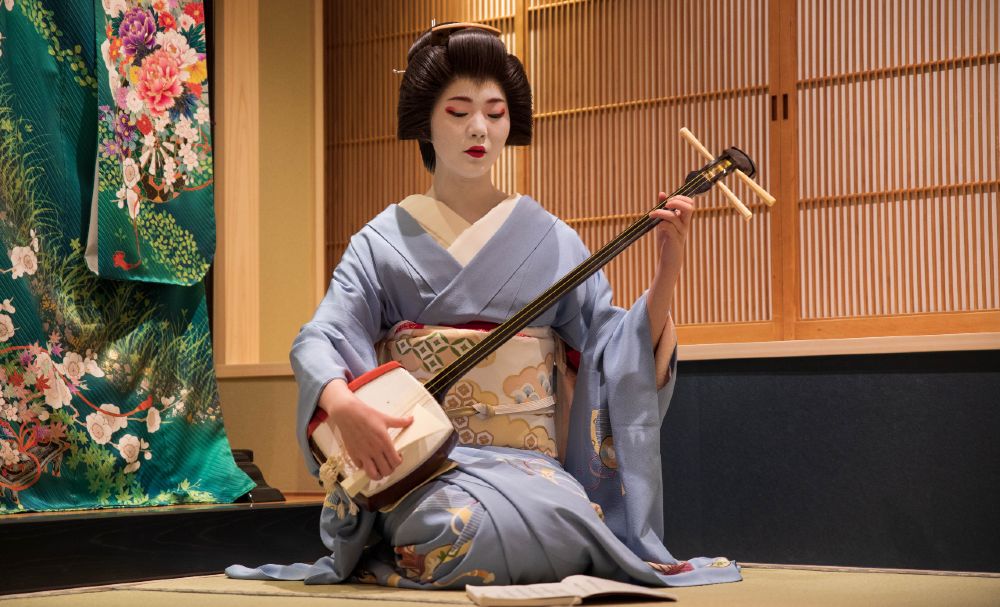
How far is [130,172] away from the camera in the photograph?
3.55 meters

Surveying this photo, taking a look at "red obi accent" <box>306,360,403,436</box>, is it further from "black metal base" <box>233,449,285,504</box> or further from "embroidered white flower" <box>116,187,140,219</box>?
"embroidered white flower" <box>116,187,140,219</box>

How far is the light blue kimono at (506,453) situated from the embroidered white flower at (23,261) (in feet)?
3.41

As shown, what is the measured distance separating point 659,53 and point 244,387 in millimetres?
2278

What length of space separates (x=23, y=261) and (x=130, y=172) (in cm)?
47

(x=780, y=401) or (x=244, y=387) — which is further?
(x=244, y=387)

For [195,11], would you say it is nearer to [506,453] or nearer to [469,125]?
[469,125]

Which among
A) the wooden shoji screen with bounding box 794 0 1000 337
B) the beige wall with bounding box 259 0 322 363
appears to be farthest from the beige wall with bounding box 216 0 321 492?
the wooden shoji screen with bounding box 794 0 1000 337

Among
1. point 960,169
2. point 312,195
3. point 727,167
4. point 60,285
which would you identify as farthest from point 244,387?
point 960,169

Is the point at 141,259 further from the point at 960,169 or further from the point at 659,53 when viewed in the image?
the point at 960,169

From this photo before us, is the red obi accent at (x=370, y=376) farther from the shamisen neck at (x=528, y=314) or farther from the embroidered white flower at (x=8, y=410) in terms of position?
the embroidered white flower at (x=8, y=410)

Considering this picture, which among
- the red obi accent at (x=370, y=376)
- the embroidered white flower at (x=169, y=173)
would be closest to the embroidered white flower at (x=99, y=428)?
the embroidered white flower at (x=169, y=173)

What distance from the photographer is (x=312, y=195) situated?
17.8 ft

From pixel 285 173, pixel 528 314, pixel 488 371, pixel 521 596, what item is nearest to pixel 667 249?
pixel 528 314

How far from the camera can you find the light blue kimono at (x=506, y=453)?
2395mm
